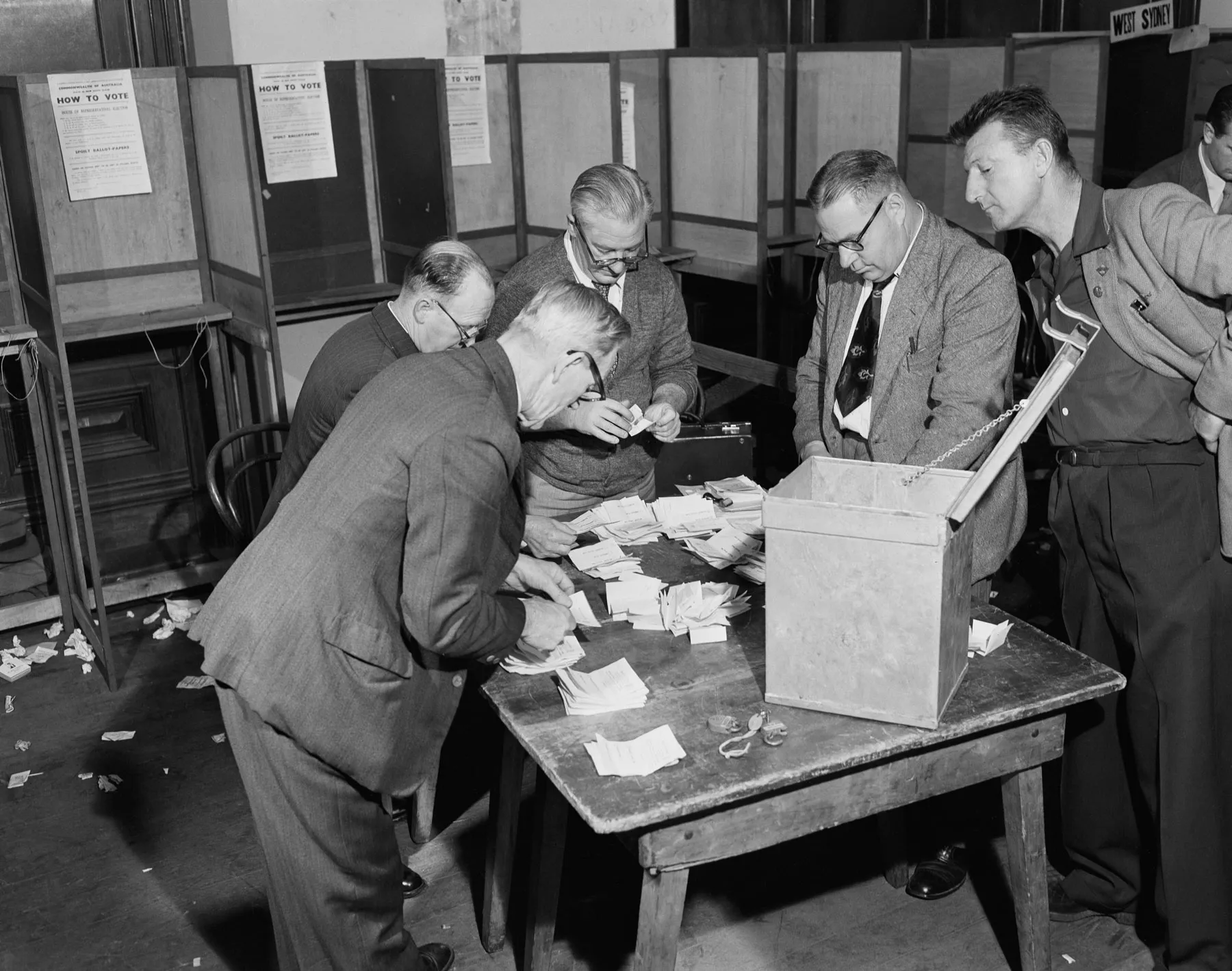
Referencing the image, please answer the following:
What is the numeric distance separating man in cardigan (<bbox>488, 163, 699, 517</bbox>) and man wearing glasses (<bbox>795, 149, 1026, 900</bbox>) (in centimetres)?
56

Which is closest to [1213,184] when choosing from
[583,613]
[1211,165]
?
[1211,165]

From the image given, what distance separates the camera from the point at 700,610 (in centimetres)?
246

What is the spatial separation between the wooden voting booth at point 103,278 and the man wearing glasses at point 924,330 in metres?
2.21

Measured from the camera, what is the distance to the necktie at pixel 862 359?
277cm

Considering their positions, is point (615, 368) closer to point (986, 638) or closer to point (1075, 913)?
point (986, 638)

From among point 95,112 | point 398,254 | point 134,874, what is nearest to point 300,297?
point 398,254

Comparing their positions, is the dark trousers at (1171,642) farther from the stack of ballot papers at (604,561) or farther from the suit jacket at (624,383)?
the suit jacket at (624,383)

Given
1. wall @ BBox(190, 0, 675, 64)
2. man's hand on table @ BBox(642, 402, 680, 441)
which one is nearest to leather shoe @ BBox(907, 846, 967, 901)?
man's hand on table @ BBox(642, 402, 680, 441)

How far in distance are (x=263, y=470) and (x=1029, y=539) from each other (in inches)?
116

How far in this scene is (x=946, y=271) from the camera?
2.65 metres

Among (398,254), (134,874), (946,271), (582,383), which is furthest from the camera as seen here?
(398,254)

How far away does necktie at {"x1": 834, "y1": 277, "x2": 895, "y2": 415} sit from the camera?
9.07 ft

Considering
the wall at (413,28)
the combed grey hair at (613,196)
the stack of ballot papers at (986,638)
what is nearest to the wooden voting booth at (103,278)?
the wall at (413,28)

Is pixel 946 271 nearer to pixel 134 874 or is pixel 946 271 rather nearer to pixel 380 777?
pixel 380 777
